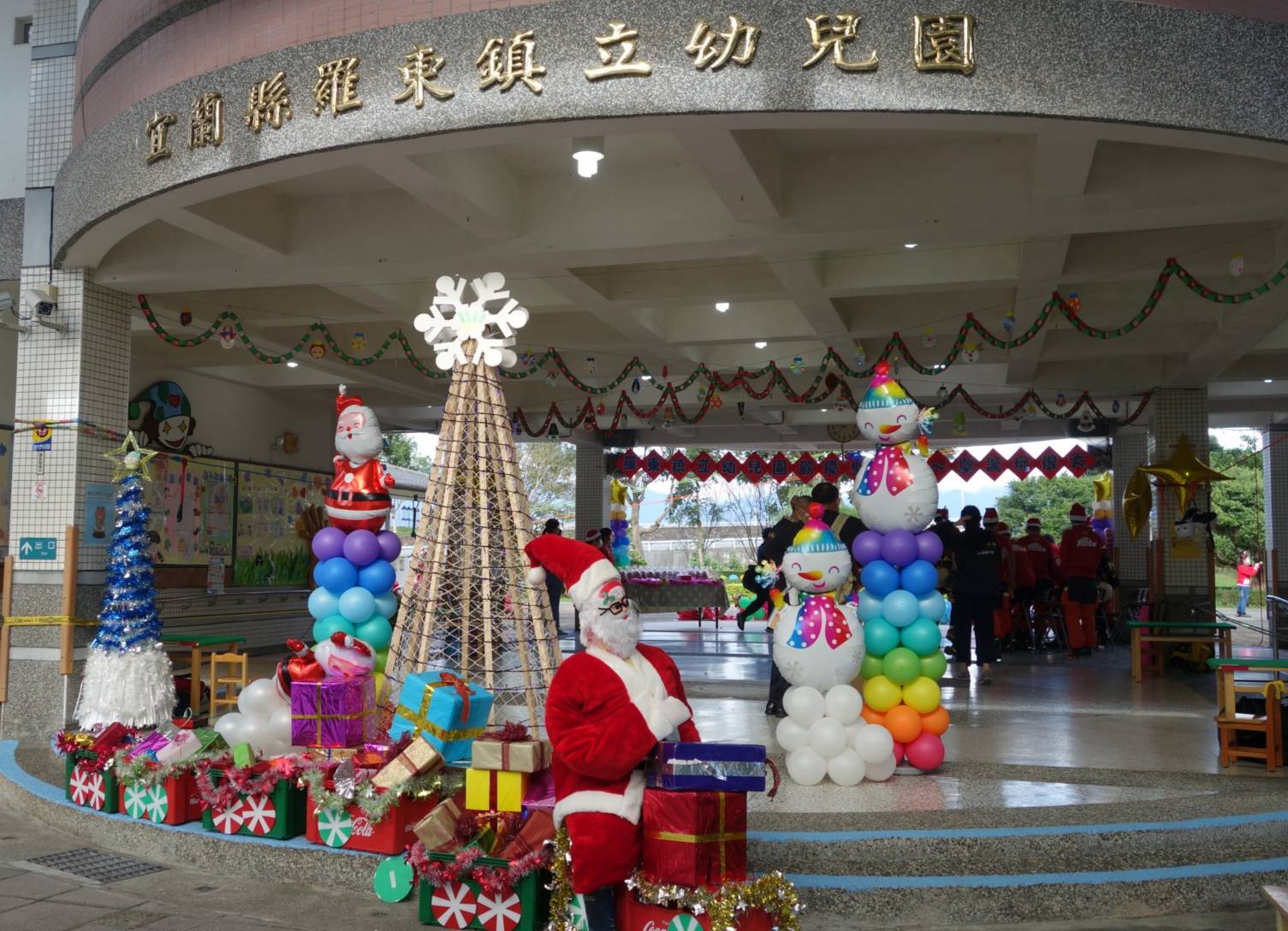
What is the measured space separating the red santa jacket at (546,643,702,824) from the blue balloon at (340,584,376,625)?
2986 millimetres

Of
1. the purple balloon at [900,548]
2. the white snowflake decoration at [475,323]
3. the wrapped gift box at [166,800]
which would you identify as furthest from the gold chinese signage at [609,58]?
the wrapped gift box at [166,800]

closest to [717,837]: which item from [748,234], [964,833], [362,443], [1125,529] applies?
[964,833]

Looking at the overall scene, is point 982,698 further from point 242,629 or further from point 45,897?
point 242,629

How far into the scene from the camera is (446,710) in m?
4.80

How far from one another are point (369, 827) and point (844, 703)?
2282 mm

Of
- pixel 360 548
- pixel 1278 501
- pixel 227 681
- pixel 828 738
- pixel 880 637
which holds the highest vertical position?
pixel 1278 501

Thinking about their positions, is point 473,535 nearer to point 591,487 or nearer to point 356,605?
point 356,605

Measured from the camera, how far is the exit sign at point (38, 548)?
25.5 ft

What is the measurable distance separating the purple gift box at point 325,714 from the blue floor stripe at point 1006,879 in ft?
7.19

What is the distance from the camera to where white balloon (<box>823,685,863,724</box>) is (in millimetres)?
5469

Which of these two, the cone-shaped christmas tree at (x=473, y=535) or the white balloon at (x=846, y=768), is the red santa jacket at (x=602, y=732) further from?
the white balloon at (x=846, y=768)

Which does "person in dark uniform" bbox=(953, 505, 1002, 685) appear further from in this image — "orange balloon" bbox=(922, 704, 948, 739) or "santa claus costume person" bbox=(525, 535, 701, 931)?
"santa claus costume person" bbox=(525, 535, 701, 931)

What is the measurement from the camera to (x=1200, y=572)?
1223 centimetres

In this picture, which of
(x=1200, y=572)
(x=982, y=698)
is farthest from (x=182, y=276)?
(x=1200, y=572)
